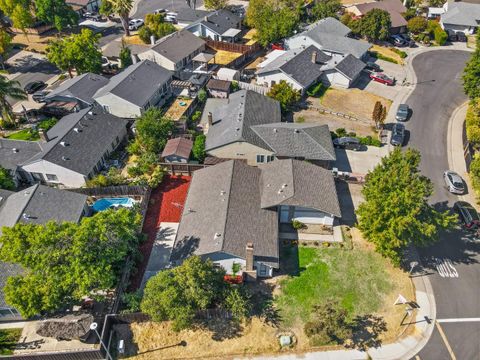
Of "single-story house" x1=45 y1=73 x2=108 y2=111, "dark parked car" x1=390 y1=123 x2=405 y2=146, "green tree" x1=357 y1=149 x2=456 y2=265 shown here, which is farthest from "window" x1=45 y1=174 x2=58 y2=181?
"dark parked car" x1=390 y1=123 x2=405 y2=146

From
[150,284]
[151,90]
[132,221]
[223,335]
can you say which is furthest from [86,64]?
[223,335]

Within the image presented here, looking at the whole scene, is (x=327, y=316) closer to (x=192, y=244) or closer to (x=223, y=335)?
(x=223, y=335)

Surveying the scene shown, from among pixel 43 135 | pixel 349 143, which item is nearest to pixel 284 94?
pixel 349 143

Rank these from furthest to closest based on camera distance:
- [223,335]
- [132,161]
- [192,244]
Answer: [132,161]
[192,244]
[223,335]

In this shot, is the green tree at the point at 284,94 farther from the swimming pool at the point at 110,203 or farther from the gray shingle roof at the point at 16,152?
the gray shingle roof at the point at 16,152

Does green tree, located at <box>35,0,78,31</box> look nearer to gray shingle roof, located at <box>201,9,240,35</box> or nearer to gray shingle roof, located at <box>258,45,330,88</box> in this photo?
gray shingle roof, located at <box>201,9,240,35</box>

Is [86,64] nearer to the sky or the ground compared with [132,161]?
nearer to the sky

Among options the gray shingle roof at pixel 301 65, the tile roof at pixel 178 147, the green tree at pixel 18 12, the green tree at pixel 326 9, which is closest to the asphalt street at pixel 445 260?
the gray shingle roof at pixel 301 65
